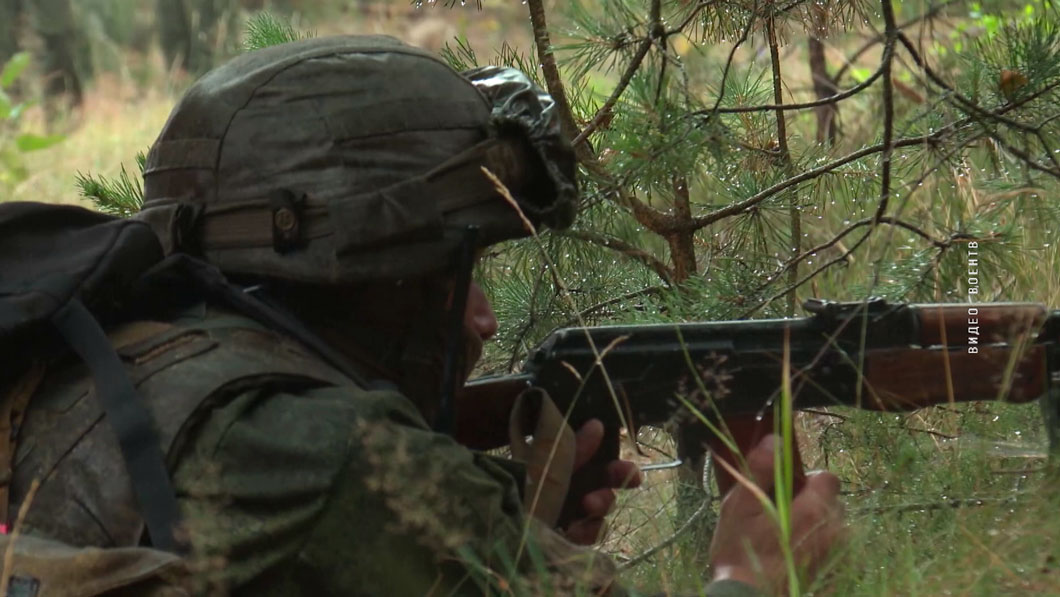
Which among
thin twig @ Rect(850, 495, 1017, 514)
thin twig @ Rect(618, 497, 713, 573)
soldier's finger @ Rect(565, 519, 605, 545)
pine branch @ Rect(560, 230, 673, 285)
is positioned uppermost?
pine branch @ Rect(560, 230, 673, 285)

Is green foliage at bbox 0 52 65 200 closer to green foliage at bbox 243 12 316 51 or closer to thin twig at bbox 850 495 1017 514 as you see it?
green foliage at bbox 243 12 316 51

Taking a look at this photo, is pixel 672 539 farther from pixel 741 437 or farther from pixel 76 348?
pixel 76 348

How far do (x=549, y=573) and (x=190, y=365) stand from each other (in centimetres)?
57

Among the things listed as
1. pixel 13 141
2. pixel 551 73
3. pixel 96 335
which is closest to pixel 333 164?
pixel 96 335

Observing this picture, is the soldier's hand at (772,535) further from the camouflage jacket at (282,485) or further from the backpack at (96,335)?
the backpack at (96,335)

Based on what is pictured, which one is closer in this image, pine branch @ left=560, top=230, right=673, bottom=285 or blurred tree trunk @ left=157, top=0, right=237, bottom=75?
pine branch @ left=560, top=230, right=673, bottom=285

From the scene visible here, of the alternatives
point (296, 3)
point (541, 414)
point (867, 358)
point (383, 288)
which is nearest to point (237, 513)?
point (383, 288)

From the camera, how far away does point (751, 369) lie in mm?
2316

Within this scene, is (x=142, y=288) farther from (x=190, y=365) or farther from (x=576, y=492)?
(x=576, y=492)

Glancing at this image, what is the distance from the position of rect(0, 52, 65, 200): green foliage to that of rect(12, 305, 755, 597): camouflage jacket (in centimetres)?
538

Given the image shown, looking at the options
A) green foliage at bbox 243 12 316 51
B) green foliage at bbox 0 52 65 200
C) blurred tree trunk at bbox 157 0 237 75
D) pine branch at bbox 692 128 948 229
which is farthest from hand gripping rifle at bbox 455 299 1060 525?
blurred tree trunk at bbox 157 0 237 75

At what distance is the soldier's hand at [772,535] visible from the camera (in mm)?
1982

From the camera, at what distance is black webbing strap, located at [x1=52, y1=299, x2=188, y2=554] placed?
1.67 m

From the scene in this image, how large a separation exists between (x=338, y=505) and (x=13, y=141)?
8.05 m
